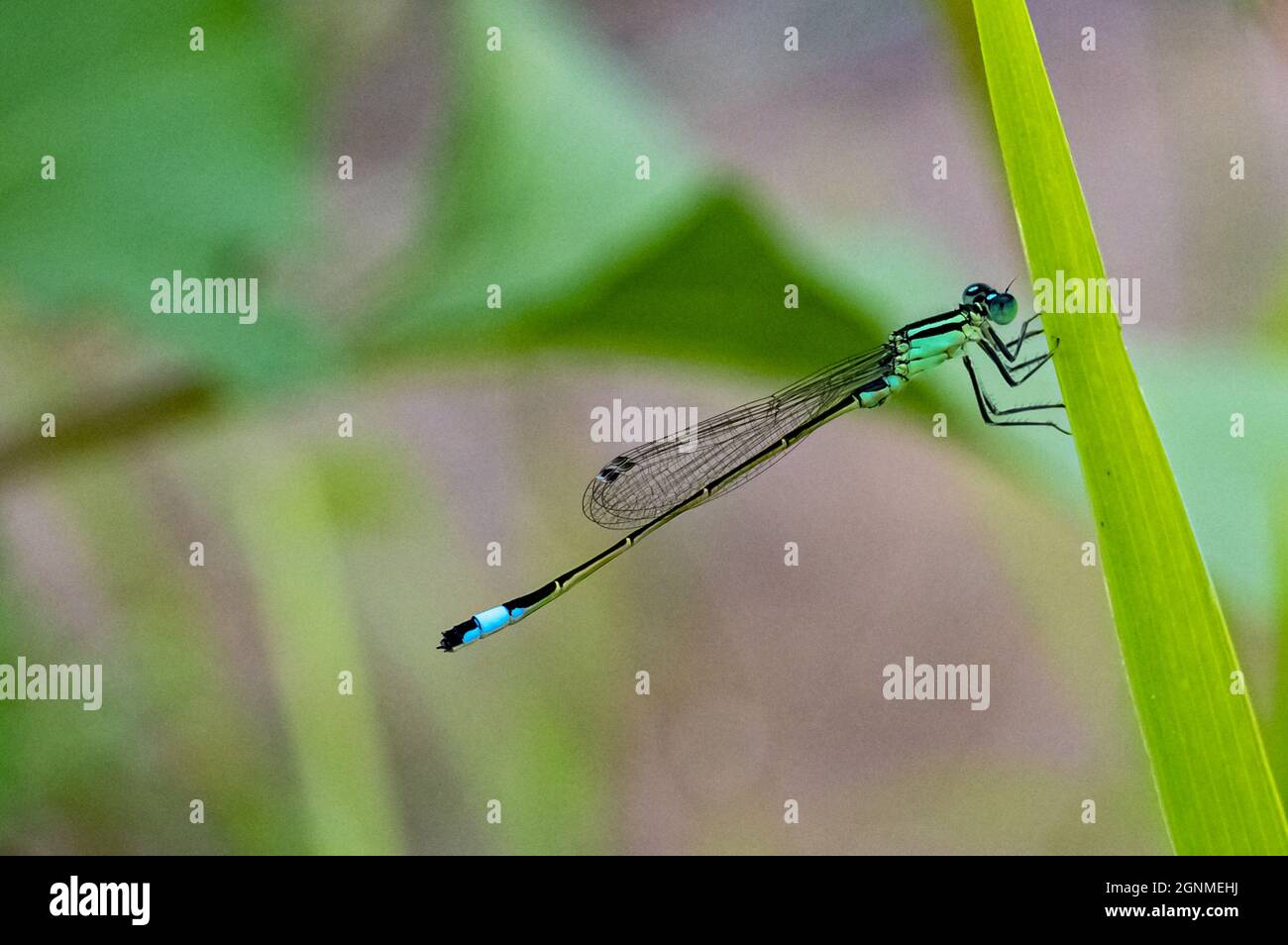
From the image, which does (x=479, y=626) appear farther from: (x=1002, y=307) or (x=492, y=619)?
(x=1002, y=307)

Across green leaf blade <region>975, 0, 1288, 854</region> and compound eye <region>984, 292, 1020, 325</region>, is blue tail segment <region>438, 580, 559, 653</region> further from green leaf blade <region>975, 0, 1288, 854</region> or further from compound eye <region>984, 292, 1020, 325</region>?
green leaf blade <region>975, 0, 1288, 854</region>

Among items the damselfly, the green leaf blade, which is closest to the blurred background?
the damselfly

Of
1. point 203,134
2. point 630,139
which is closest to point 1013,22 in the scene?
point 630,139

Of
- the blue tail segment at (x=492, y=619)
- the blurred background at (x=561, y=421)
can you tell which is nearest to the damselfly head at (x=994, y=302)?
the blurred background at (x=561, y=421)

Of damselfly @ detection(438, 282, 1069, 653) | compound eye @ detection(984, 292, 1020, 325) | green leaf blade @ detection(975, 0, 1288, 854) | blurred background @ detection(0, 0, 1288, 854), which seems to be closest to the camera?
green leaf blade @ detection(975, 0, 1288, 854)

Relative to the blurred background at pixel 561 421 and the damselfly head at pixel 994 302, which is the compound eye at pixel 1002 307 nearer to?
the damselfly head at pixel 994 302
